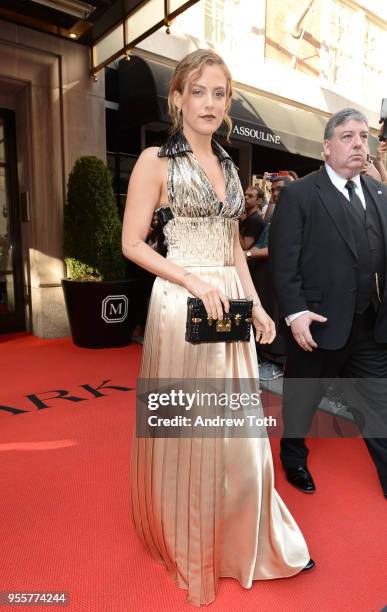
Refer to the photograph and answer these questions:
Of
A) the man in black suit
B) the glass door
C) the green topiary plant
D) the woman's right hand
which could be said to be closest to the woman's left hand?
the woman's right hand

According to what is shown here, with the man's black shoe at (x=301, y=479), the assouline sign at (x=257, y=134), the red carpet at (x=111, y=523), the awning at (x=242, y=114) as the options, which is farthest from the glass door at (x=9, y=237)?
the man's black shoe at (x=301, y=479)

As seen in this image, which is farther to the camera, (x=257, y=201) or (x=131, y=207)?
(x=257, y=201)

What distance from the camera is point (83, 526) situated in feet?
6.88

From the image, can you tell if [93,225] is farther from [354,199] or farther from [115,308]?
[354,199]

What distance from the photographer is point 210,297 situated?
1.46 metres

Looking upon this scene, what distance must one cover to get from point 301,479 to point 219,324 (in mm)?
1324

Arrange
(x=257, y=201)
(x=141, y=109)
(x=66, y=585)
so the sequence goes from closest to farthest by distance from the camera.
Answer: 1. (x=66, y=585)
2. (x=257, y=201)
3. (x=141, y=109)

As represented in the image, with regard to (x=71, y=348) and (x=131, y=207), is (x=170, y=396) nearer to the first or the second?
(x=131, y=207)

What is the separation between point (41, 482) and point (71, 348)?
10.8 ft

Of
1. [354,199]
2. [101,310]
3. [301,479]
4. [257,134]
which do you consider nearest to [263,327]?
[354,199]

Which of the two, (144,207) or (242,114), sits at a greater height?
(242,114)

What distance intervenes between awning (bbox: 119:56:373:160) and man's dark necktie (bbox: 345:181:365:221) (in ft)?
15.2

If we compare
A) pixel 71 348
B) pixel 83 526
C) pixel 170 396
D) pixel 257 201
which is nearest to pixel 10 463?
pixel 83 526

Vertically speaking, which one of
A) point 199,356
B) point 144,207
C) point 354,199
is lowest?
point 199,356
